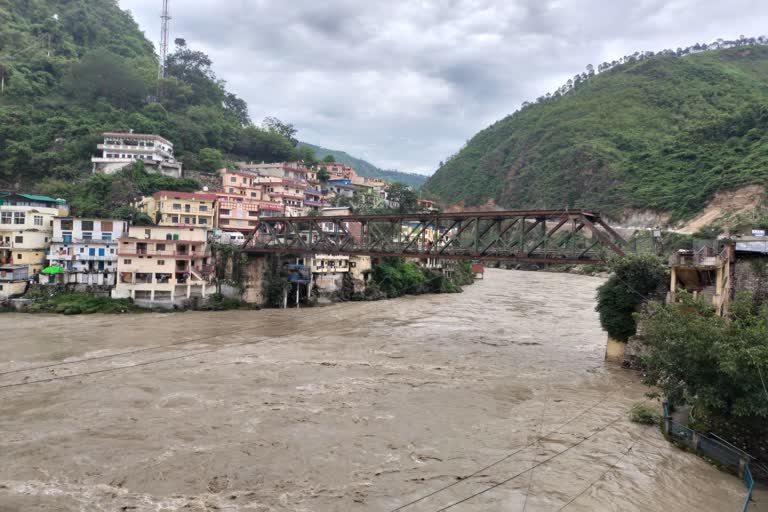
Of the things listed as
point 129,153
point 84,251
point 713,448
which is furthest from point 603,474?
point 129,153

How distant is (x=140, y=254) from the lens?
97.7 ft

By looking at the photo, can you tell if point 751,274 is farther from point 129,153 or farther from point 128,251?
point 129,153

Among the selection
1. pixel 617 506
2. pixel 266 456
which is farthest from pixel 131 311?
pixel 617 506

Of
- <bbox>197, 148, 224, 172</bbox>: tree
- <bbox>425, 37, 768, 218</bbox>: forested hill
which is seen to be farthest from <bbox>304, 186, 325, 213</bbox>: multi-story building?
<bbox>425, 37, 768, 218</bbox>: forested hill

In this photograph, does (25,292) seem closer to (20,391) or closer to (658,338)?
(20,391)

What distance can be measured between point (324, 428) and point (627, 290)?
1414 cm

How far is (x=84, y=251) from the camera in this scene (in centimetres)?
3012

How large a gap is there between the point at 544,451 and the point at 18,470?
12.4m

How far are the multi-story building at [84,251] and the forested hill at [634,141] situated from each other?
59.8 m

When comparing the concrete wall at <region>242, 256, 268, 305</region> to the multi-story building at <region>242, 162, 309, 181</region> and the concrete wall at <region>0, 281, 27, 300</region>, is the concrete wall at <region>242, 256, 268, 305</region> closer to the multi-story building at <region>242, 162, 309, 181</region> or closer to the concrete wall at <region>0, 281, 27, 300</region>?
the concrete wall at <region>0, 281, 27, 300</region>

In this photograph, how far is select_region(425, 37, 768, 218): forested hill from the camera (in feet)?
194

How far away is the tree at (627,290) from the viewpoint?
18625mm

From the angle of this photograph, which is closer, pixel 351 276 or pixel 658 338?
pixel 658 338

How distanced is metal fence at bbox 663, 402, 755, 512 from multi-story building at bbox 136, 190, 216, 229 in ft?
107
